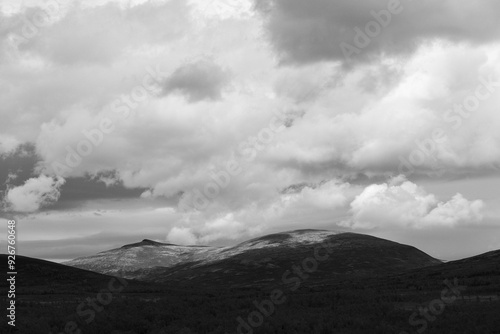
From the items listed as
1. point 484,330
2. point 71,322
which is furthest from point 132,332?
point 484,330

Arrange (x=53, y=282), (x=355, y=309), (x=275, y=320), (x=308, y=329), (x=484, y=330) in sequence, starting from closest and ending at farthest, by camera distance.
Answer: (x=484, y=330) < (x=308, y=329) < (x=275, y=320) < (x=355, y=309) < (x=53, y=282)

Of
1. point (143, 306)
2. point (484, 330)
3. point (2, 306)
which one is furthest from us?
point (2, 306)

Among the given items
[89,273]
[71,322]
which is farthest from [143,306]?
[89,273]

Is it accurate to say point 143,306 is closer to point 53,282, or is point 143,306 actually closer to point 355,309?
point 355,309

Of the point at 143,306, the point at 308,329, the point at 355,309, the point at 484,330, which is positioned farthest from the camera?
the point at 143,306

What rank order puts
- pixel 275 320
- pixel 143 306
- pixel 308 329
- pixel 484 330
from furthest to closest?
pixel 143 306, pixel 275 320, pixel 308 329, pixel 484 330

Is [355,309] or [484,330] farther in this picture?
[355,309]

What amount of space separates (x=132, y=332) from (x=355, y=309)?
709 inches

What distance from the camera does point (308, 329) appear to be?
3503cm

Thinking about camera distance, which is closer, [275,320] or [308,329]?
[308,329]

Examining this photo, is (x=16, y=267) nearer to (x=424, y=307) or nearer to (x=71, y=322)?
(x=71, y=322)

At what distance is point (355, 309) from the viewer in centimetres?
4403

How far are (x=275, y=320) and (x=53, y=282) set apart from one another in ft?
324

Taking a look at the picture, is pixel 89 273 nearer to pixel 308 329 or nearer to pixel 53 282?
pixel 53 282
